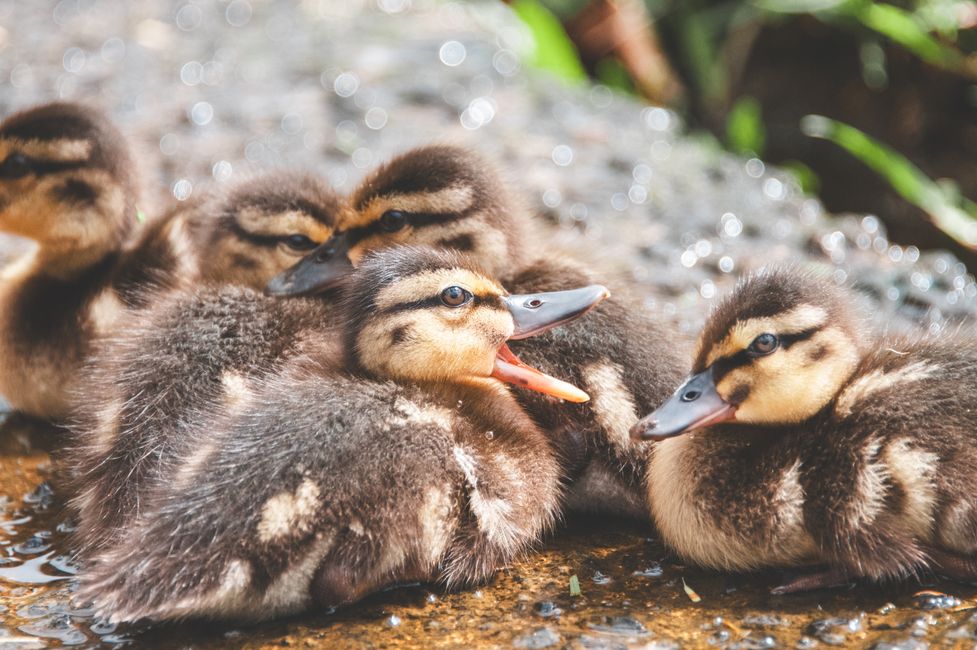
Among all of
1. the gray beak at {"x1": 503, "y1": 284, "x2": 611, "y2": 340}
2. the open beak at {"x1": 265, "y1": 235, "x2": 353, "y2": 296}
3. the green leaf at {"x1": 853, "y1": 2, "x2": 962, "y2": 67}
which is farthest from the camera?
the green leaf at {"x1": 853, "y1": 2, "x2": 962, "y2": 67}

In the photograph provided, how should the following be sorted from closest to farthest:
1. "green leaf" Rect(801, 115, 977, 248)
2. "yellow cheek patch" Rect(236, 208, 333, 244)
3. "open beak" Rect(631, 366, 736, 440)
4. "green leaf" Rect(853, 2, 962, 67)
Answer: "open beak" Rect(631, 366, 736, 440)
"yellow cheek patch" Rect(236, 208, 333, 244)
"green leaf" Rect(801, 115, 977, 248)
"green leaf" Rect(853, 2, 962, 67)

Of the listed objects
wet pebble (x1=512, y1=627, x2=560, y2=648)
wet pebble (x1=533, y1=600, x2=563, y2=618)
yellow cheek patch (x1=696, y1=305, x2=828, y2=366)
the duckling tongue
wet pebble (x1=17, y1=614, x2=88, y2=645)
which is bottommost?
wet pebble (x1=17, y1=614, x2=88, y2=645)

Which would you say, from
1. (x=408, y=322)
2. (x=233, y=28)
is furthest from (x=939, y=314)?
(x=233, y=28)

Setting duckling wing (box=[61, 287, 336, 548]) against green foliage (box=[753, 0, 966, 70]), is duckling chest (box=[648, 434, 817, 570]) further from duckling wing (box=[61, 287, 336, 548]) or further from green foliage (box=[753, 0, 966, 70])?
green foliage (box=[753, 0, 966, 70])

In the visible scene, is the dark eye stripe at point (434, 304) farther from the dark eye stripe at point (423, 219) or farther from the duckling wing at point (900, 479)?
the duckling wing at point (900, 479)

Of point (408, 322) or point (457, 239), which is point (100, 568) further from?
point (457, 239)

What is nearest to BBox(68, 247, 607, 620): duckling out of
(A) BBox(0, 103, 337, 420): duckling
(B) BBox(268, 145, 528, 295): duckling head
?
(B) BBox(268, 145, 528, 295): duckling head

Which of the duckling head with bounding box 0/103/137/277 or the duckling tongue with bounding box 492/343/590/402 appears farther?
the duckling head with bounding box 0/103/137/277

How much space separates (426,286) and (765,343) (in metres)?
0.70

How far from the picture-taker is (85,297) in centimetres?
343

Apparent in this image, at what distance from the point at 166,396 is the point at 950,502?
1568 mm

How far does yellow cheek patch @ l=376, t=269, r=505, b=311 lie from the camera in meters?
2.65

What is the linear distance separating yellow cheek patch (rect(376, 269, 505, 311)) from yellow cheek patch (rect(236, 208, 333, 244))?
1.97 ft

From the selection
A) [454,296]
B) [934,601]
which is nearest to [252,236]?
[454,296]
